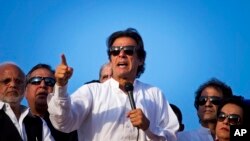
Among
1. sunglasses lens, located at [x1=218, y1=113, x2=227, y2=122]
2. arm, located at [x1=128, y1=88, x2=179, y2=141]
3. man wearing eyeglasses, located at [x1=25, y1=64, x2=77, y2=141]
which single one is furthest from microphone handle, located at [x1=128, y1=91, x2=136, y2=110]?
man wearing eyeglasses, located at [x1=25, y1=64, x2=77, y2=141]

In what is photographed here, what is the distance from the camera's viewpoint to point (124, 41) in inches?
153

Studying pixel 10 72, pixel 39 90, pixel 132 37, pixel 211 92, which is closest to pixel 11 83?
pixel 10 72

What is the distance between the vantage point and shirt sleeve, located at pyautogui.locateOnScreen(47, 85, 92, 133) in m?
3.34

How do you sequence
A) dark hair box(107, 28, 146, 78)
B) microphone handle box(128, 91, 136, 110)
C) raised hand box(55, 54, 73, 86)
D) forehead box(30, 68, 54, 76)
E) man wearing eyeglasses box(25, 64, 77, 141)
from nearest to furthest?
raised hand box(55, 54, 73, 86) → microphone handle box(128, 91, 136, 110) → dark hair box(107, 28, 146, 78) → man wearing eyeglasses box(25, 64, 77, 141) → forehead box(30, 68, 54, 76)

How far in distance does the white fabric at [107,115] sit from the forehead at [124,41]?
276 mm

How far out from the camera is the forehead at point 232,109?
3.92m

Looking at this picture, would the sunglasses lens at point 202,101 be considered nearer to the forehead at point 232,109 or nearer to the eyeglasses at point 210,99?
the eyeglasses at point 210,99

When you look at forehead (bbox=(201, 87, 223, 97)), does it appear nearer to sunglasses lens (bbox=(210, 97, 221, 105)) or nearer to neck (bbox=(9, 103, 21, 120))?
sunglasses lens (bbox=(210, 97, 221, 105))

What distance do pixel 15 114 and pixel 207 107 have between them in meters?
1.70

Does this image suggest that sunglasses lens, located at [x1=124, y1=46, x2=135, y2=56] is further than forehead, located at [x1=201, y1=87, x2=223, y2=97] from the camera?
No

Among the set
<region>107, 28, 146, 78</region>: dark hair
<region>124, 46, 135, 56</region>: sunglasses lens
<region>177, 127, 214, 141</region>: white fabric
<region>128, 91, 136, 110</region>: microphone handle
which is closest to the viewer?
<region>128, 91, 136, 110</region>: microphone handle

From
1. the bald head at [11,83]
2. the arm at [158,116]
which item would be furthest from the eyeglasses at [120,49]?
the bald head at [11,83]

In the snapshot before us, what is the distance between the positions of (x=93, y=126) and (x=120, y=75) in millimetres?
421

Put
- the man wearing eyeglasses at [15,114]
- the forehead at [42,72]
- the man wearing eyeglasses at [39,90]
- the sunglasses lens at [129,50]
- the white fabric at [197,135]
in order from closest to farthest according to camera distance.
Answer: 1. the man wearing eyeglasses at [15,114]
2. the sunglasses lens at [129,50]
3. the white fabric at [197,135]
4. the man wearing eyeglasses at [39,90]
5. the forehead at [42,72]
